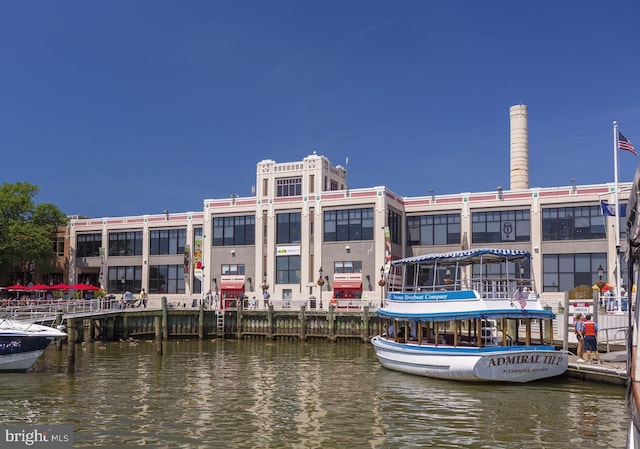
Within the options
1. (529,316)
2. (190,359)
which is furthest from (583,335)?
(190,359)

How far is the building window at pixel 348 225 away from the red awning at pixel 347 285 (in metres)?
4.03

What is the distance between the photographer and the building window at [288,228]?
62000 mm

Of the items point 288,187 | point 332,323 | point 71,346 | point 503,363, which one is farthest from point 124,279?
point 503,363

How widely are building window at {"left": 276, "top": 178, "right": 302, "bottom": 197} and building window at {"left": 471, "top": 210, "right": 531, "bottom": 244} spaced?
17007 millimetres

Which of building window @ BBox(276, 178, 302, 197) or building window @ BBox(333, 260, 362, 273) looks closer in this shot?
building window @ BBox(333, 260, 362, 273)

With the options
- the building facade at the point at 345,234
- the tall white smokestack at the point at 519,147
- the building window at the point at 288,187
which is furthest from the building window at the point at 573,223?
the building window at the point at 288,187

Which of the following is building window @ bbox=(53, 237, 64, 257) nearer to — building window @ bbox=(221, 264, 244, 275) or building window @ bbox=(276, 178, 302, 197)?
building window @ bbox=(221, 264, 244, 275)

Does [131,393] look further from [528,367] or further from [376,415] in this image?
[528,367]

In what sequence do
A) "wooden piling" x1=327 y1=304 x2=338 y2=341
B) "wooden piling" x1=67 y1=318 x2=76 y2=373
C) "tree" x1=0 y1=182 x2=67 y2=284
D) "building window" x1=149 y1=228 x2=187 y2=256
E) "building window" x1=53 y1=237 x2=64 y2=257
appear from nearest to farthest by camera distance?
"wooden piling" x1=67 y1=318 x2=76 y2=373, "wooden piling" x1=327 y1=304 x2=338 y2=341, "tree" x1=0 y1=182 x2=67 y2=284, "building window" x1=149 y1=228 x2=187 y2=256, "building window" x1=53 y1=237 x2=64 y2=257

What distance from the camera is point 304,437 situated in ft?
59.7

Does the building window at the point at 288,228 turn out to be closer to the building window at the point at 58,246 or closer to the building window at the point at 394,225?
the building window at the point at 394,225

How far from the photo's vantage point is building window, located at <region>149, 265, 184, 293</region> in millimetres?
70000

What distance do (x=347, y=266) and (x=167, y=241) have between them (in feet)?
76.6

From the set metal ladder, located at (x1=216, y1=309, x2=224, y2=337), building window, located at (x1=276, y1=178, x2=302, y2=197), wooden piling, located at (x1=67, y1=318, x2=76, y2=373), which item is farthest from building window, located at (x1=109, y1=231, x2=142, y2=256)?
wooden piling, located at (x1=67, y1=318, x2=76, y2=373)
